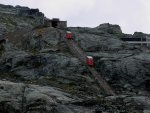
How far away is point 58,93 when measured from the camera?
77.1 m

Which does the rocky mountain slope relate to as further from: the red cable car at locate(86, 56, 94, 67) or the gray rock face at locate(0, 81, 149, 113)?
the red cable car at locate(86, 56, 94, 67)

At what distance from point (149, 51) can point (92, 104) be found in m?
33.4

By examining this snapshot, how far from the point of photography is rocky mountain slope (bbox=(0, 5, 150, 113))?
72938 millimetres

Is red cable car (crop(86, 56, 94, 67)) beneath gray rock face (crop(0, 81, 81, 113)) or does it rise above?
above

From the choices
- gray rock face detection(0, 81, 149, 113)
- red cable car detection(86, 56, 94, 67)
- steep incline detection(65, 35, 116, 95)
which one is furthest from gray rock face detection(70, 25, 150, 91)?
gray rock face detection(0, 81, 149, 113)

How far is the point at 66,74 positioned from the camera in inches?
3590

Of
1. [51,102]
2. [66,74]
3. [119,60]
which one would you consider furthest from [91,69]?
[51,102]

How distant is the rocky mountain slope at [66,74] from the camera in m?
72.9

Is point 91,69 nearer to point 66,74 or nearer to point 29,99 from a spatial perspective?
point 66,74

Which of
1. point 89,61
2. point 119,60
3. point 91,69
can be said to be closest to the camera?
Result: point 91,69

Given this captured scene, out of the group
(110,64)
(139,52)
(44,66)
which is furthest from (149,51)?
(44,66)

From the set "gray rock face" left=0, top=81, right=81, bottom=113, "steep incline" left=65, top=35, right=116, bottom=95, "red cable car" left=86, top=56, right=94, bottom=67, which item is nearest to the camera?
"gray rock face" left=0, top=81, right=81, bottom=113

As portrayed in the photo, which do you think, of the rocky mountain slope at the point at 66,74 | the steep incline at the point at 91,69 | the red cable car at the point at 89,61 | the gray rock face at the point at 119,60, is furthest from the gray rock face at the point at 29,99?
the gray rock face at the point at 119,60

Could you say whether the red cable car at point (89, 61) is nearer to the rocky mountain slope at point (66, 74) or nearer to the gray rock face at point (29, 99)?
the rocky mountain slope at point (66, 74)
